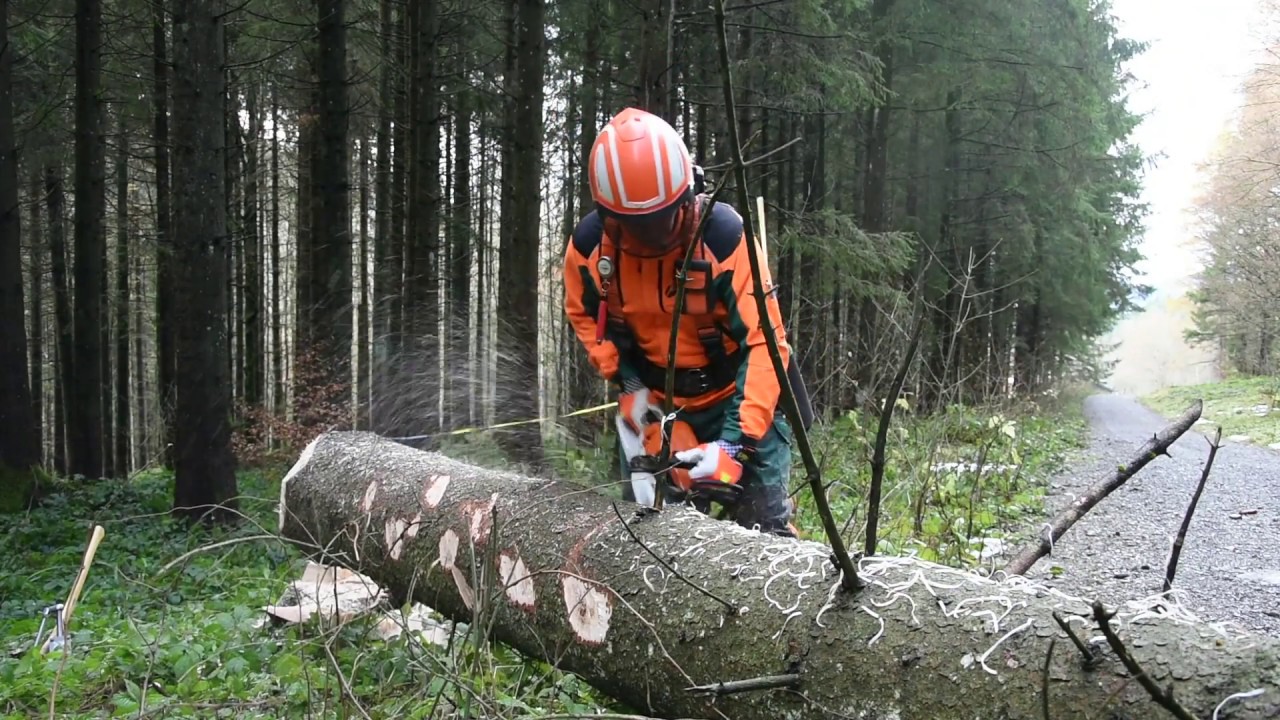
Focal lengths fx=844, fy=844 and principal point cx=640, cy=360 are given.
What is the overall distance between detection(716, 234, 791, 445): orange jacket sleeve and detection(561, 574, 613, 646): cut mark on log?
3.14 feet

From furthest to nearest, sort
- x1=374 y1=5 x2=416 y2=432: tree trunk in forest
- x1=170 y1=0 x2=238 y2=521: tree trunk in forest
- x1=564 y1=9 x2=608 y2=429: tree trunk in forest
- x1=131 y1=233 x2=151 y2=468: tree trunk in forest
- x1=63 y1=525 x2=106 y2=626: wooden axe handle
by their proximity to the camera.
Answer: x1=131 y1=233 x2=151 y2=468: tree trunk in forest
x1=374 y1=5 x2=416 y2=432: tree trunk in forest
x1=564 y1=9 x2=608 y2=429: tree trunk in forest
x1=170 y1=0 x2=238 y2=521: tree trunk in forest
x1=63 y1=525 x2=106 y2=626: wooden axe handle

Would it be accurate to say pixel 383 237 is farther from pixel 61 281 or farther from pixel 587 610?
pixel 587 610

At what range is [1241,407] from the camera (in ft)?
61.4

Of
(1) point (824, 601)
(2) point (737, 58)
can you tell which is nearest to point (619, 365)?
(1) point (824, 601)

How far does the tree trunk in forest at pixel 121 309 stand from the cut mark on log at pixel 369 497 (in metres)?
14.8

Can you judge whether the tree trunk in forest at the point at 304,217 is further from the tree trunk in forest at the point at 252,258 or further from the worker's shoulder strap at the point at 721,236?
the worker's shoulder strap at the point at 721,236

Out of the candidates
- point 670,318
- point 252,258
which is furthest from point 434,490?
point 252,258

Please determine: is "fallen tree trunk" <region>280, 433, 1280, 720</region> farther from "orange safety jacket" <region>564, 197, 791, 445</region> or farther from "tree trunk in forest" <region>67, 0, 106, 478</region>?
"tree trunk in forest" <region>67, 0, 106, 478</region>

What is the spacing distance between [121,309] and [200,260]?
13725 mm

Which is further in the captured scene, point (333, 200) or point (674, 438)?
point (333, 200)

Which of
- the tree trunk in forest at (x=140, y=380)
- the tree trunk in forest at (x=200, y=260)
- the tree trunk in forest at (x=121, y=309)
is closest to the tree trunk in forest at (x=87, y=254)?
the tree trunk in forest at (x=121, y=309)

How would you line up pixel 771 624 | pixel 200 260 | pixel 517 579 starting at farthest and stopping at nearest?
pixel 200 260 < pixel 517 579 < pixel 771 624

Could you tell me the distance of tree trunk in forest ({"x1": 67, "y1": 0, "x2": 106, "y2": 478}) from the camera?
1102 cm

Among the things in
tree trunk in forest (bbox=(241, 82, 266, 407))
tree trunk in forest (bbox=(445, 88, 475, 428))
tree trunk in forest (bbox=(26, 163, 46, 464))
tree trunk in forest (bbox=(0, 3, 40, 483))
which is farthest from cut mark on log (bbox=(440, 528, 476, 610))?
tree trunk in forest (bbox=(26, 163, 46, 464))
